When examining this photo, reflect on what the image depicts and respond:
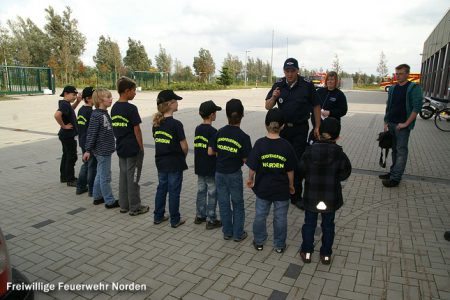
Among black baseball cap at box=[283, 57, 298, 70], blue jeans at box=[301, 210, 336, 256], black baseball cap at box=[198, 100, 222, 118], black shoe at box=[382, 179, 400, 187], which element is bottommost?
black shoe at box=[382, 179, 400, 187]

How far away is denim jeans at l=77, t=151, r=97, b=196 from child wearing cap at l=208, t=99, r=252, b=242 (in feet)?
7.69

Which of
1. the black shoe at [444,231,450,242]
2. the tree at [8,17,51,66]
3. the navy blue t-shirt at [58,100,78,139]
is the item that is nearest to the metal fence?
the tree at [8,17,51,66]

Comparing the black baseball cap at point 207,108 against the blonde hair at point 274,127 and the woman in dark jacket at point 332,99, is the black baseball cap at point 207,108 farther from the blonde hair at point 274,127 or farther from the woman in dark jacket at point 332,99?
the woman in dark jacket at point 332,99

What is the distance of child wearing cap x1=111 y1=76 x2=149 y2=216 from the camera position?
4.34 metres

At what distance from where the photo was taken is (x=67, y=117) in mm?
5523

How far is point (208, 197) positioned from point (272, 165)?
1150 millimetres

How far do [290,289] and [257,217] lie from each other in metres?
0.85

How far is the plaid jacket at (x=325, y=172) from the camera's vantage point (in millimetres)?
3209

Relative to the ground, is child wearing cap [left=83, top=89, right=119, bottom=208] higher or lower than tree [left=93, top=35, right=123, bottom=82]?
lower

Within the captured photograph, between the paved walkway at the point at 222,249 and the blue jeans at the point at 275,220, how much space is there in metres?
0.16

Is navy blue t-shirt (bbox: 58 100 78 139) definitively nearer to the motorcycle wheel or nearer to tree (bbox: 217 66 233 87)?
the motorcycle wheel

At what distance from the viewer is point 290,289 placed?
3.01 meters

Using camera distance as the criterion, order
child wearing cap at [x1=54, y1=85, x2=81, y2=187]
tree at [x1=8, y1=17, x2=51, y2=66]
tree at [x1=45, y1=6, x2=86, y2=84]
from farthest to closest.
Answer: tree at [x1=8, y1=17, x2=51, y2=66] < tree at [x1=45, y1=6, x2=86, y2=84] < child wearing cap at [x1=54, y1=85, x2=81, y2=187]

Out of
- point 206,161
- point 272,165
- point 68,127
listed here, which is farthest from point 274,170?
point 68,127
